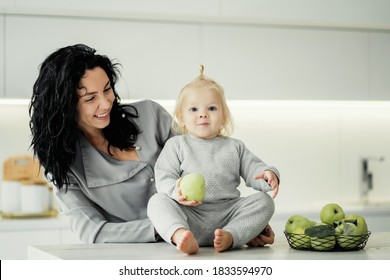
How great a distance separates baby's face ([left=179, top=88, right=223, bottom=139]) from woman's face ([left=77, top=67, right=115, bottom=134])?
22 cm

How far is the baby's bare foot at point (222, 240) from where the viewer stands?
1094 millimetres

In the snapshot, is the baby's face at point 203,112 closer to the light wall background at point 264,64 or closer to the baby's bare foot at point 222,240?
the baby's bare foot at point 222,240

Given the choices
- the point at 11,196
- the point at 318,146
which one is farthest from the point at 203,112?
the point at 318,146

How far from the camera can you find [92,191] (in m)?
1.46

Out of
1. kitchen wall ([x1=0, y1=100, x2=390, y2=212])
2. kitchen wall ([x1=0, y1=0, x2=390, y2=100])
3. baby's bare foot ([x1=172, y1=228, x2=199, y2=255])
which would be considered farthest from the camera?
kitchen wall ([x1=0, y1=100, x2=390, y2=212])

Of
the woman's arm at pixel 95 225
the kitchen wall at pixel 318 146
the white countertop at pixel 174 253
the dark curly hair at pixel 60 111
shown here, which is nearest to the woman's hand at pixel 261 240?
the white countertop at pixel 174 253

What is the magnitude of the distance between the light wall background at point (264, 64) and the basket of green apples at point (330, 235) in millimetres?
1514

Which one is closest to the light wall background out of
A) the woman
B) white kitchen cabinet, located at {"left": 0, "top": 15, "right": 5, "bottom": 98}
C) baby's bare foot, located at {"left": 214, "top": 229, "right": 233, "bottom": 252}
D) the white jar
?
white kitchen cabinet, located at {"left": 0, "top": 15, "right": 5, "bottom": 98}

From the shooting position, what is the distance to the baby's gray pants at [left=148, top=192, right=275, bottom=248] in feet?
3.73

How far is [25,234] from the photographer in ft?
7.86

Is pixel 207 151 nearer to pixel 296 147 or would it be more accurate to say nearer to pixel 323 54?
pixel 323 54

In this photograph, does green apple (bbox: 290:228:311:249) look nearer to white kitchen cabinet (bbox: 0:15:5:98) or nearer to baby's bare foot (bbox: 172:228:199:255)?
baby's bare foot (bbox: 172:228:199:255)

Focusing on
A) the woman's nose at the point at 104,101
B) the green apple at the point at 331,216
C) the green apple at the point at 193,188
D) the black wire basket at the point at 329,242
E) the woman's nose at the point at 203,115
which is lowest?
the black wire basket at the point at 329,242

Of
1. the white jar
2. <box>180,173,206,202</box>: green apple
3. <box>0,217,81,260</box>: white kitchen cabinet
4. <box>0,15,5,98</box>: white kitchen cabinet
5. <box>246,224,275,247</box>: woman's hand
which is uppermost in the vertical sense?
<box>0,15,5,98</box>: white kitchen cabinet
